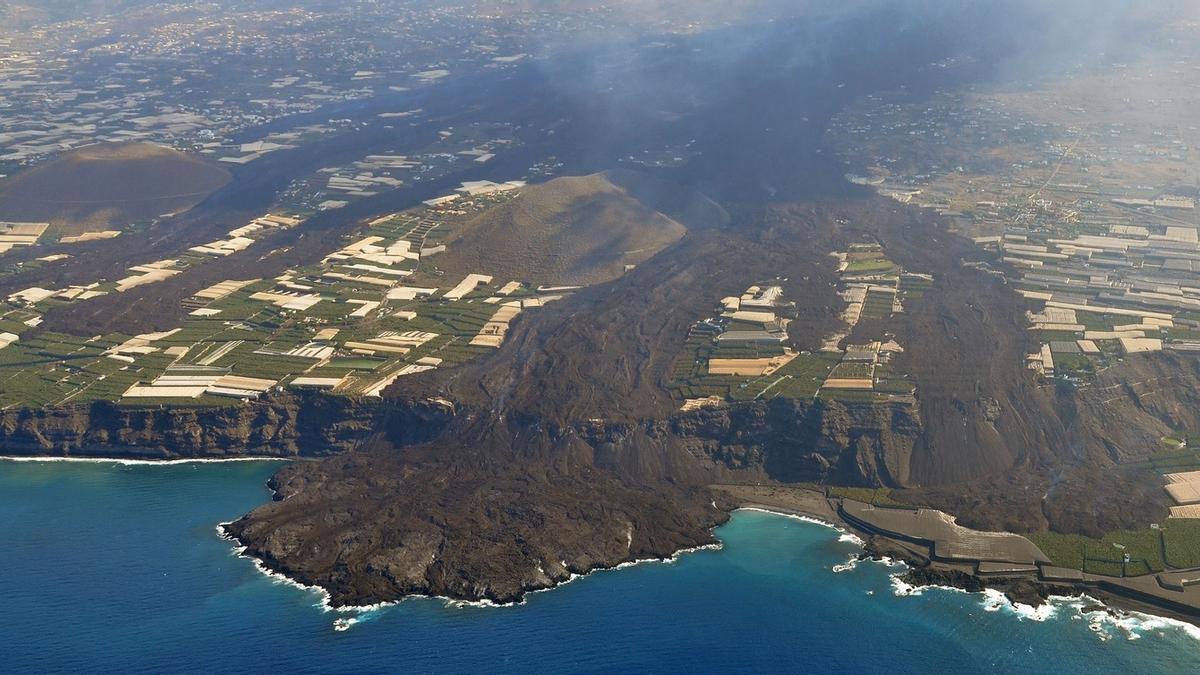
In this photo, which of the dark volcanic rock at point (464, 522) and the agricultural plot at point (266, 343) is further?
the agricultural plot at point (266, 343)

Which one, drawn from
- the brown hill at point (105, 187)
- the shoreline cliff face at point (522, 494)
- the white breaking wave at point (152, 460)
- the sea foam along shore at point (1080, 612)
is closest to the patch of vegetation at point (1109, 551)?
the sea foam along shore at point (1080, 612)

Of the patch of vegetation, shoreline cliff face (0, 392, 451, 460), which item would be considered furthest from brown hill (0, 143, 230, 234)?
the patch of vegetation

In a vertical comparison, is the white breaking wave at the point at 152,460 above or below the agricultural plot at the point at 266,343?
below

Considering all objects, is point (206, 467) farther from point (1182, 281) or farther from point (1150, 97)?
point (1150, 97)

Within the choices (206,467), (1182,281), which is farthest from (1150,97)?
(206,467)

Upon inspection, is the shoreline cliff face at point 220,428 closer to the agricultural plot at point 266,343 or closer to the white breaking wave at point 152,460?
the white breaking wave at point 152,460

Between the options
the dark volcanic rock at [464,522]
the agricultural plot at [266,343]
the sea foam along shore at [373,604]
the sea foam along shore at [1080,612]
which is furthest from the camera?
the agricultural plot at [266,343]

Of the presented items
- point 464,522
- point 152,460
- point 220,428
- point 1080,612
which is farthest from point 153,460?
point 1080,612
